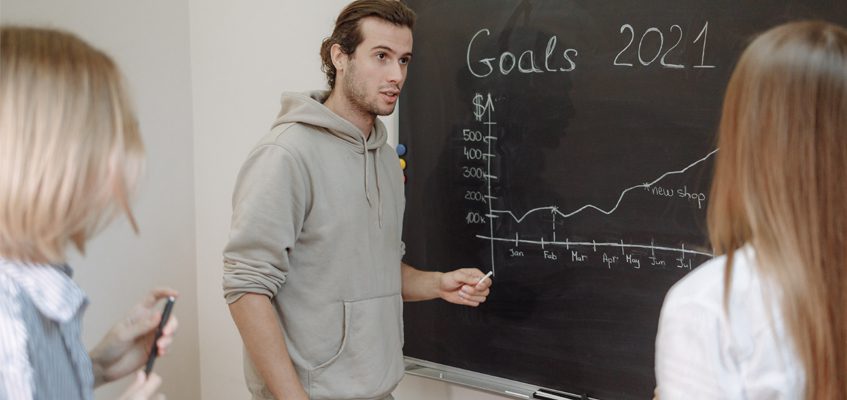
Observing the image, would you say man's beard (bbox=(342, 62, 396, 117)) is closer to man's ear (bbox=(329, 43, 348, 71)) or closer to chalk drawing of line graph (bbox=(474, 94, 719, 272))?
man's ear (bbox=(329, 43, 348, 71))

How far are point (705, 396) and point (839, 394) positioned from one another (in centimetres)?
17

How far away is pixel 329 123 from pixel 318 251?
1.07 feet

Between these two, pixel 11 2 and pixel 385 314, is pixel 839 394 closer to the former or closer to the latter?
pixel 385 314

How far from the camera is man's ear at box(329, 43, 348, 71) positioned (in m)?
1.93

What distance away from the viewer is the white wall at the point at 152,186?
2.46m

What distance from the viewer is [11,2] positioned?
2.19m

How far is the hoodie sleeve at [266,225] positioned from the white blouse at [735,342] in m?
0.97

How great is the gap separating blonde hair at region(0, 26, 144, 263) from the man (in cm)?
68

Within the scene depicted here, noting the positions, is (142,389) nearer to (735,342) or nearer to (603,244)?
(735,342)

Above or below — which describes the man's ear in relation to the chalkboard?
above

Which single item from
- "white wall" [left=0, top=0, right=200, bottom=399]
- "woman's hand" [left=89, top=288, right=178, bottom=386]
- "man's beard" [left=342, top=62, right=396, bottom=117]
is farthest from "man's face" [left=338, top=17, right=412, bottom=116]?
"white wall" [left=0, top=0, right=200, bottom=399]

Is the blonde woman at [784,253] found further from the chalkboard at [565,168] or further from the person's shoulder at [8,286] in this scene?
the person's shoulder at [8,286]

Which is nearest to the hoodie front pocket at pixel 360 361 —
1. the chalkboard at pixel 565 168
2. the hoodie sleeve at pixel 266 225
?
the hoodie sleeve at pixel 266 225

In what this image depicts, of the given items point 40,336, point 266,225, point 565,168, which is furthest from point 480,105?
point 40,336
